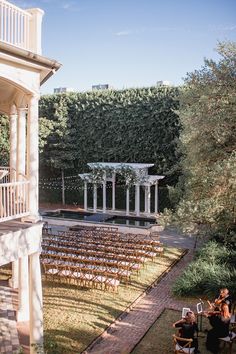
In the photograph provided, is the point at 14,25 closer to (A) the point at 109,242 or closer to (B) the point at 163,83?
(A) the point at 109,242

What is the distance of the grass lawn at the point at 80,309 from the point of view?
35.3 feet

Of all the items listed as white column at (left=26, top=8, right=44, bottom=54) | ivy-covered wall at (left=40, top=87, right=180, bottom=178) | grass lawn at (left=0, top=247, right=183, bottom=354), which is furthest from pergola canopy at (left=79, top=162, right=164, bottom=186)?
white column at (left=26, top=8, right=44, bottom=54)

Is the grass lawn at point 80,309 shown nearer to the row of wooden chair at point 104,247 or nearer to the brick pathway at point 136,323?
the brick pathway at point 136,323

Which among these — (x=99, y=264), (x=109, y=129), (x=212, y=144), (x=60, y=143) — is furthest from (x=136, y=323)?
(x=60, y=143)

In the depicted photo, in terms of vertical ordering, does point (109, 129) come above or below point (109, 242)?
above

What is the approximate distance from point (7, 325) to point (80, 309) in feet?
7.95

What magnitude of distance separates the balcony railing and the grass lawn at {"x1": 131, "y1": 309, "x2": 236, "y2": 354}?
809 cm

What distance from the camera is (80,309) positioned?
12.7m

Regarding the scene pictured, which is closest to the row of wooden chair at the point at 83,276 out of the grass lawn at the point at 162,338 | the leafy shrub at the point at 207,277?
the leafy shrub at the point at 207,277

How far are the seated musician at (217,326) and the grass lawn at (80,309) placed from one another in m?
3.16

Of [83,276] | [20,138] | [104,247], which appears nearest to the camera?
[20,138]

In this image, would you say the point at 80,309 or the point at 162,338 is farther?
the point at 80,309

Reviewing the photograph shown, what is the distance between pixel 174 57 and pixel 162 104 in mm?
12419

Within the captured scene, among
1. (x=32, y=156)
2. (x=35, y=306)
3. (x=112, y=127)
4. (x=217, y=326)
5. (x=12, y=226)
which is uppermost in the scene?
(x=112, y=127)
